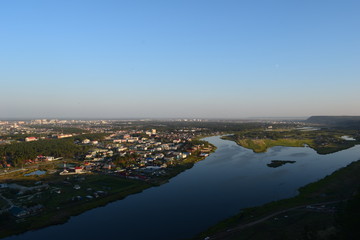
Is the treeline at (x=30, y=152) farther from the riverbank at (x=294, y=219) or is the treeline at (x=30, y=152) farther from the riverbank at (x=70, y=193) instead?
the riverbank at (x=294, y=219)

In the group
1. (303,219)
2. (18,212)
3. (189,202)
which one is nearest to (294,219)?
(303,219)

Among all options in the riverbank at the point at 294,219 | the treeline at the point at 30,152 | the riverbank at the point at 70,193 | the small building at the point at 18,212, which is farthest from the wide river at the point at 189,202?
the treeline at the point at 30,152

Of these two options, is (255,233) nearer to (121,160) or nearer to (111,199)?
(111,199)

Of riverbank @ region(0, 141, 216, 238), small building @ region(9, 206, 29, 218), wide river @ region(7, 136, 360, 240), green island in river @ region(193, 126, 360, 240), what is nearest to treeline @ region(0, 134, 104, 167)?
riverbank @ region(0, 141, 216, 238)

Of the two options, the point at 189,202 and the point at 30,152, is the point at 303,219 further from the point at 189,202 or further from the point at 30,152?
the point at 30,152

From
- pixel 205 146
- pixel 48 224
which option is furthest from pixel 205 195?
pixel 205 146

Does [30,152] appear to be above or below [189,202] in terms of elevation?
above
